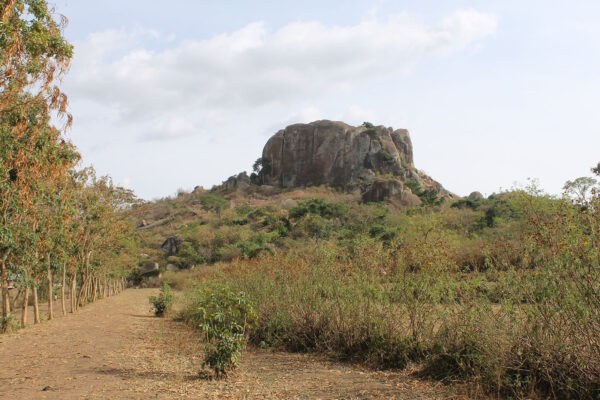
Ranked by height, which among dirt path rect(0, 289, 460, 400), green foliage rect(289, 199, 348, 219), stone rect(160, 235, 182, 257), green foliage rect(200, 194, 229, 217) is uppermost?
green foliage rect(200, 194, 229, 217)

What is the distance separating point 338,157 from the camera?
64562 millimetres

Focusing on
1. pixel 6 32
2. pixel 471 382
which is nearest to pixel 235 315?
pixel 471 382

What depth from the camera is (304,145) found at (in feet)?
224

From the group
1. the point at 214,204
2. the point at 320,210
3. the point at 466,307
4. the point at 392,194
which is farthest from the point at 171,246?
the point at 466,307

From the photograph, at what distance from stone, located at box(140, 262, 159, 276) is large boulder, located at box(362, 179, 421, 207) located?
23.7 m

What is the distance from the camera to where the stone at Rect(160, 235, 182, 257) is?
42.5 m

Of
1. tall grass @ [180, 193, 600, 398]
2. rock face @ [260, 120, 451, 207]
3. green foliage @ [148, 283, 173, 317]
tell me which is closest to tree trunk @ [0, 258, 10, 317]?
green foliage @ [148, 283, 173, 317]

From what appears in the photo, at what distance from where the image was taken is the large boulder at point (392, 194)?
159 ft

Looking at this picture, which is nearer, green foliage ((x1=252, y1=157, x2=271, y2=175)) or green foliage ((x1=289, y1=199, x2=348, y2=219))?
green foliage ((x1=289, y1=199, x2=348, y2=219))

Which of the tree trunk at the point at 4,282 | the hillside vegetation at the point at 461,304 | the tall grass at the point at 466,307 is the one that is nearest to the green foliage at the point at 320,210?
the hillside vegetation at the point at 461,304

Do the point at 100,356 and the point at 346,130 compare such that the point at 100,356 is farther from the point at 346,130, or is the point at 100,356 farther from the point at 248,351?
the point at 346,130

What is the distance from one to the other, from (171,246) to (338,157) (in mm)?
29356

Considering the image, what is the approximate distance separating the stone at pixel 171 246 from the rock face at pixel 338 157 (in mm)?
24583

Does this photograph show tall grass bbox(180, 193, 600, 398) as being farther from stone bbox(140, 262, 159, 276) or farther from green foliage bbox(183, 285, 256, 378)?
stone bbox(140, 262, 159, 276)
